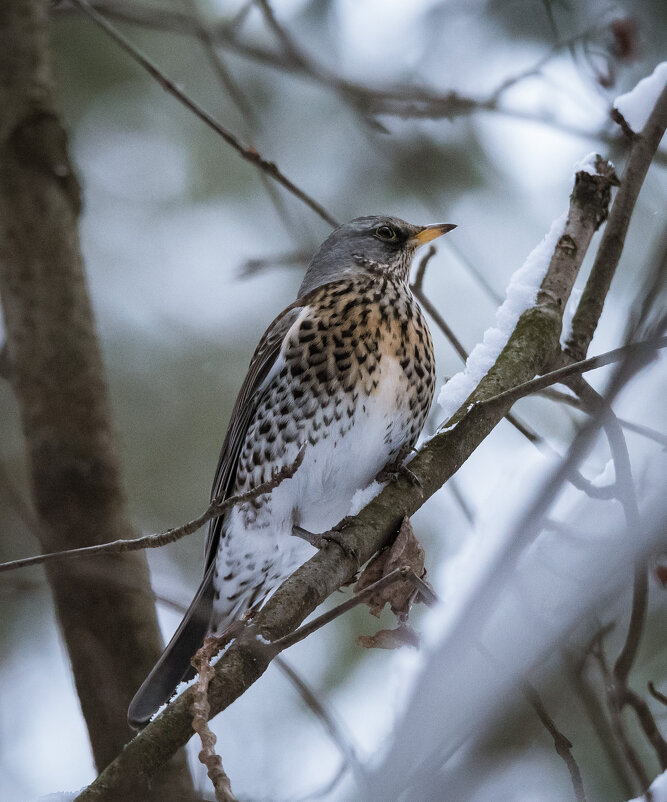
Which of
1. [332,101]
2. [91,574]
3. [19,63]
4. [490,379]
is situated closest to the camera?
[490,379]

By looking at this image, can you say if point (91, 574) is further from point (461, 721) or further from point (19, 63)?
point (461, 721)

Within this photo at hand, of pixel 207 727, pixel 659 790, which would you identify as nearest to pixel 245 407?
pixel 207 727

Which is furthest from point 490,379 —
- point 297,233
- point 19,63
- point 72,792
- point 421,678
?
point 19,63

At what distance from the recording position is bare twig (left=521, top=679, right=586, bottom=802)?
3.39ft

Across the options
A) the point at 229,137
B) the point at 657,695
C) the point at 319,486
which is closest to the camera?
the point at 657,695

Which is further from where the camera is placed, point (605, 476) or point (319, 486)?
point (319, 486)

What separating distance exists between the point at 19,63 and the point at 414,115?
1.47 metres

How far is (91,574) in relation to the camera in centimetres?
294

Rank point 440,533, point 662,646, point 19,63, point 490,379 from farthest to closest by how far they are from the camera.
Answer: point 440,533, point 19,63, point 490,379, point 662,646

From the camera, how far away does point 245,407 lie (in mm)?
3289

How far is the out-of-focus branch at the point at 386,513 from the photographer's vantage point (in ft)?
5.66

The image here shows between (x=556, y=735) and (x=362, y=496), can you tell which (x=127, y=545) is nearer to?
(x=556, y=735)

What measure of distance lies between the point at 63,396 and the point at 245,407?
61cm

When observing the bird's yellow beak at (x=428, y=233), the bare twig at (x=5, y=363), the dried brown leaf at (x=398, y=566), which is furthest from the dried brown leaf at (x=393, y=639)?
the bird's yellow beak at (x=428, y=233)
